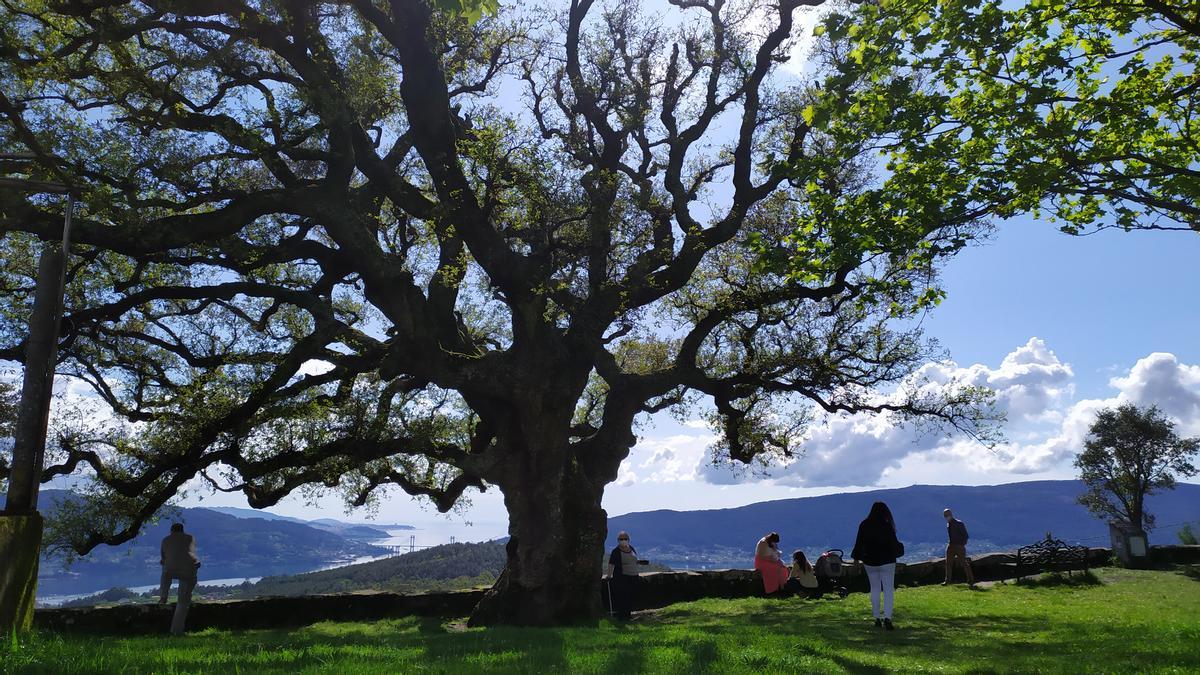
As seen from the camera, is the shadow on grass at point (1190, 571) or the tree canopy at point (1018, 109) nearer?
the tree canopy at point (1018, 109)

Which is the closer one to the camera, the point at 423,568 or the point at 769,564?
the point at 769,564

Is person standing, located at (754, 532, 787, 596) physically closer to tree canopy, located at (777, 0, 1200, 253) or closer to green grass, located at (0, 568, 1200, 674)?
green grass, located at (0, 568, 1200, 674)

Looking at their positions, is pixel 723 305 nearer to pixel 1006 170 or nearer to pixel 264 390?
pixel 1006 170

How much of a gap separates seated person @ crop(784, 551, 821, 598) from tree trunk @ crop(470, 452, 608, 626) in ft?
19.8

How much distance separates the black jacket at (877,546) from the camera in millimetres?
11883

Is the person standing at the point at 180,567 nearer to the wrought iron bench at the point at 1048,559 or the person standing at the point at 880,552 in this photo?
the person standing at the point at 880,552

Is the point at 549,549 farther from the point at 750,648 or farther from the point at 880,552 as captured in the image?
the point at 750,648

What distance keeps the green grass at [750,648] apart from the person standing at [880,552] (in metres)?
→ 0.47

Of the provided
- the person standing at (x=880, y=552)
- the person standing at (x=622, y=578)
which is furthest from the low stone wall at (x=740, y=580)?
the person standing at (x=880, y=552)

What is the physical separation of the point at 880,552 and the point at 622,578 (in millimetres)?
7354

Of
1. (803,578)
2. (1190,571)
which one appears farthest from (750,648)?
(1190,571)

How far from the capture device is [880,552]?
11.9 meters

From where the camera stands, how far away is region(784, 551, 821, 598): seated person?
20297 mm

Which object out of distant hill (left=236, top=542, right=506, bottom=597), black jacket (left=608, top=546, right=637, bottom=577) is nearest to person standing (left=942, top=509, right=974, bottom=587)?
black jacket (left=608, top=546, right=637, bottom=577)
